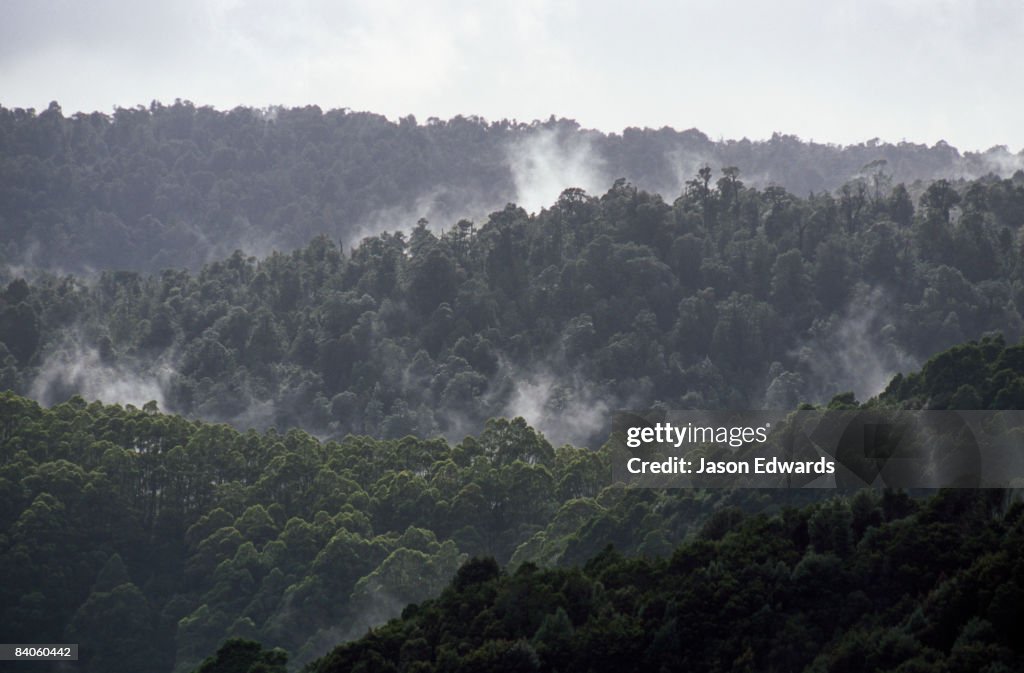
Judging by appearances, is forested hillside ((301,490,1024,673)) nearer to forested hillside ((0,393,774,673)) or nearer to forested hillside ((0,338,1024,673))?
forested hillside ((0,338,1024,673))

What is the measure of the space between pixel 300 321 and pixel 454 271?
13.6m

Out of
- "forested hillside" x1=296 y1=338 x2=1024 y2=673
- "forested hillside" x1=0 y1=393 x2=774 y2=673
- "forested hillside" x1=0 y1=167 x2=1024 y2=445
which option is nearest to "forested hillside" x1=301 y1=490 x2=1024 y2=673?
"forested hillside" x1=296 y1=338 x2=1024 y2=673

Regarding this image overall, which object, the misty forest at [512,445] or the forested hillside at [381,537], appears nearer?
the misty forest at [512,445]

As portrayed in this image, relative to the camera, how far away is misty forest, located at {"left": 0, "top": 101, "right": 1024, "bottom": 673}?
162 ft

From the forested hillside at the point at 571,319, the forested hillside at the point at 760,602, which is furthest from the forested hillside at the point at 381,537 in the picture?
the forested hillside at the point at 571,319

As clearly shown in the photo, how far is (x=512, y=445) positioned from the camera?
101 m

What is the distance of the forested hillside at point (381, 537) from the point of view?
5034cm

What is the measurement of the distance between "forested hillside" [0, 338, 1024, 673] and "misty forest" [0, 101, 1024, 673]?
155 mm

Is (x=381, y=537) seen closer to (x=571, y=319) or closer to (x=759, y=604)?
(x=759, y=604)

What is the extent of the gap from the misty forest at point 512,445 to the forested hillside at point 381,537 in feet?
0.51

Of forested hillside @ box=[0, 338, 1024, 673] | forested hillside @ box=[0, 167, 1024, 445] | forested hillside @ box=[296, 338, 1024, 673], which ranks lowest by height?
forested hillside @ box=[296, 338, 1024, 673]

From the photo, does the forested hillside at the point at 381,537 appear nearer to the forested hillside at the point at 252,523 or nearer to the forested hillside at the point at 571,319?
the forested hillside at the point at 252,523

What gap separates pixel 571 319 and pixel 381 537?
172 feet

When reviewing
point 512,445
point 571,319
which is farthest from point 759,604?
point 571,319
